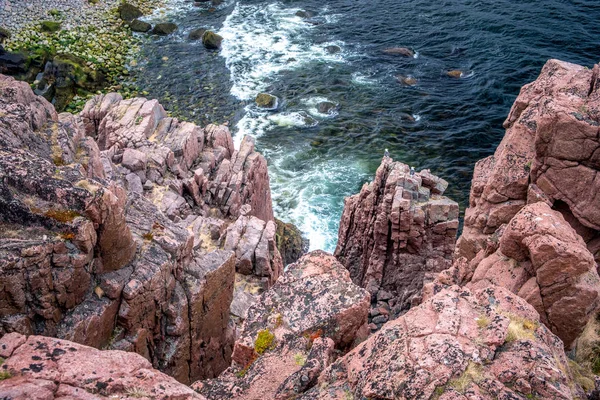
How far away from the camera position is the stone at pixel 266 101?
199 ft

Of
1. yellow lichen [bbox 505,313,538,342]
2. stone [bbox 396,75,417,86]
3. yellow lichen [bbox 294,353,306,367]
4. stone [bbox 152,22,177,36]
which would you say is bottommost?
stone [bbox 396,75,417,86]

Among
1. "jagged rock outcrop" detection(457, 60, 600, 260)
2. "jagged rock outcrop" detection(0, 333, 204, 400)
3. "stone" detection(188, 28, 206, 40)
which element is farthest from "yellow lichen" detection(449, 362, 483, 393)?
"stone" detection(188, 28, 206, 40)

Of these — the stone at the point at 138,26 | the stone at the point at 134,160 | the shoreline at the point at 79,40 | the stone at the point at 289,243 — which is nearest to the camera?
the stone at the point at 134,160

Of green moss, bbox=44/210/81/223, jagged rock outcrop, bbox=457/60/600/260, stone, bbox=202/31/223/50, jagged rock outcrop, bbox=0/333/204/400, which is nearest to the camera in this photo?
Result: jagged rock outcrop, bbox=0/333/204/400

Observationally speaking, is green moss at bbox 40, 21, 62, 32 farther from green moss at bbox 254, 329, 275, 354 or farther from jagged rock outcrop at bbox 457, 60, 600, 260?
green moss at bbox 254, 329, 275, 354

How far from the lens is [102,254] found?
18891 millimetres

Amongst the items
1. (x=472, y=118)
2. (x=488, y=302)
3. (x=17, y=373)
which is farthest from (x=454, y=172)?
(x=17, y=373)

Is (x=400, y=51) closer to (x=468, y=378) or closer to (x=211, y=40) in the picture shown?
(x=211, y=40)

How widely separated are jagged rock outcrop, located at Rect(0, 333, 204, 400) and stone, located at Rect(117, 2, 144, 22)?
239 ft

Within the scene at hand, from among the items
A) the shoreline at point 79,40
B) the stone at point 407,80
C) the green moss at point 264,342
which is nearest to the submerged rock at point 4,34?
the shoreline at point 79,40

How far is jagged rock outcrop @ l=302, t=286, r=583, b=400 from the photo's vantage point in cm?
1071

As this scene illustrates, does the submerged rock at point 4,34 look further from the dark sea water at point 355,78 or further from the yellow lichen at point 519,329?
the yellow lichen at point 519,329

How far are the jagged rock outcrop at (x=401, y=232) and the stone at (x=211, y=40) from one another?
44.0 m

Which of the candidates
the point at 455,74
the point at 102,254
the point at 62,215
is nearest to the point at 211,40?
the point at 455,74
